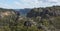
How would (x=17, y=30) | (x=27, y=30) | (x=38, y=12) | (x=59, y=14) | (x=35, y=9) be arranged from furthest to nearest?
(x=35, y=9), (x=38, y=12), (x=59, y=14), (x=17, y=30), (x=27, y=30)

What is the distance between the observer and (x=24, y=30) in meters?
51.6

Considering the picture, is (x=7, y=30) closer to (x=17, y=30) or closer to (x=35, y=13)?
(x=17, y=30)

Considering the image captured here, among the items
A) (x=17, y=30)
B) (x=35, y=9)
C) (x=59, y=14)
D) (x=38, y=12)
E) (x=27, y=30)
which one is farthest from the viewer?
(x=35, y=9)

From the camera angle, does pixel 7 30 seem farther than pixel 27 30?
Yes

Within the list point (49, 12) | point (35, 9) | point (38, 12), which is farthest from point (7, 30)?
point (35, 9)

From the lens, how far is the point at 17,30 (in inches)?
2128

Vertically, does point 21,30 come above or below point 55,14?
above

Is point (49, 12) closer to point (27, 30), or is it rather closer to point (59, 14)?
point (59, 14)

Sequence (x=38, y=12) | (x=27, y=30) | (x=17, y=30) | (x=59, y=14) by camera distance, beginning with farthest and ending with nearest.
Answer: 1. (x=38, y=12)
2. (x=59, y=14)
3. (x=17, y=30)
4. (x=27, y=30)

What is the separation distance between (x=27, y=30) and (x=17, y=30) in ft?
14.3

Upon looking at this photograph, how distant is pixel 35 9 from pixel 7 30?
143399 millimetres

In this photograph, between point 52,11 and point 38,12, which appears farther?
point 38,12

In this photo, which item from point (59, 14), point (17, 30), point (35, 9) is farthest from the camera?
point (35, 9)

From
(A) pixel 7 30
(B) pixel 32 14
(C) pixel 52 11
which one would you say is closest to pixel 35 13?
(B) pixel 32 14
